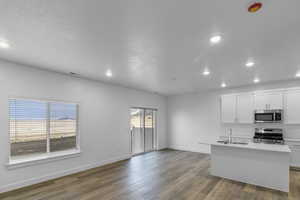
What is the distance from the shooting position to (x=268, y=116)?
5.11 m

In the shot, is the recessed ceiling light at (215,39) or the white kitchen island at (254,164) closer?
the recessed ceiling light at (215,39)

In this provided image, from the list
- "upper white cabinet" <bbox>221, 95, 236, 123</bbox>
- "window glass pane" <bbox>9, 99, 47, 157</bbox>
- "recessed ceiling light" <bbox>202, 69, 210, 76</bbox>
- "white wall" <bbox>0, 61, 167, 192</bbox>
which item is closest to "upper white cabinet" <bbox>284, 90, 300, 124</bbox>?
"upper white cabinet" <bbox>221, 95, 236, 123</bbox>

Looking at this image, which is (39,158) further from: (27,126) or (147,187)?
(147,187)

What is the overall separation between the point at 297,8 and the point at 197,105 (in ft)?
18.8

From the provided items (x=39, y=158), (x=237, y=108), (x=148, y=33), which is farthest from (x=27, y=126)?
(x=237, y=108)

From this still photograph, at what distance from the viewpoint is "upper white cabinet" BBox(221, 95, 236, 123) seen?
230 inches

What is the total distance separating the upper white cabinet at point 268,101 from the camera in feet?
16.5

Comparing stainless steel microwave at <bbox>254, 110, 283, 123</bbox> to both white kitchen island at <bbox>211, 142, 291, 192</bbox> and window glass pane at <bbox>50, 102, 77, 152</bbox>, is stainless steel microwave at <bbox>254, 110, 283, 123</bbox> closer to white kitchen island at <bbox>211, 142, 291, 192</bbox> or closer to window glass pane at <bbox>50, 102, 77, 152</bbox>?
white kitchen island at <bbox>211, 142, 291, 192</bbox>

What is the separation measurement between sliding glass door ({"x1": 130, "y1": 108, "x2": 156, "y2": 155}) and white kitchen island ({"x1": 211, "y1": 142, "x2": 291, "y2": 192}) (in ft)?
11.5

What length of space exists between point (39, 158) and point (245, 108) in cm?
640

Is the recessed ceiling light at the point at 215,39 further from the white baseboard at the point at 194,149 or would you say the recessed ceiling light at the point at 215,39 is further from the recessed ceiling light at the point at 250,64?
the white baseboard at the point at 194,149

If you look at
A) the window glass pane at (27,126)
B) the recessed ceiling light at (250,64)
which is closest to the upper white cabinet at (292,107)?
the recessed ceiling light at (250,64)

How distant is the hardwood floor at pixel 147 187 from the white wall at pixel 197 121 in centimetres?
210

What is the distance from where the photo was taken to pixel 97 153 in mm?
5062
